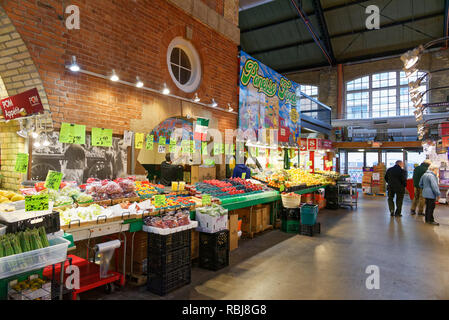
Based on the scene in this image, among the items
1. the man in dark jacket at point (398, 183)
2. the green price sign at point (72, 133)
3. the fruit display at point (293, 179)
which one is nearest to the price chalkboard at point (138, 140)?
the green price sign at point (72, 133)

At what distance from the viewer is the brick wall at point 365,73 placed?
1633cm

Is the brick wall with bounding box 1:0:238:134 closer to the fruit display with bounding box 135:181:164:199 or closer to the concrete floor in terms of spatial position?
the fruit display with bounding box 135:181:164:199

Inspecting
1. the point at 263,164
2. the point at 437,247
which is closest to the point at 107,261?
the point at 437,247

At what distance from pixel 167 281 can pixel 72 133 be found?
2.56m

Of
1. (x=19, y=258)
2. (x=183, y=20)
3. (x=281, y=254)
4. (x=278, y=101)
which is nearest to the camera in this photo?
→ (x=19, y=258)

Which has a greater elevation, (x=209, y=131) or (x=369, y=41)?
(x=369, y=41)

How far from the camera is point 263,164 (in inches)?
395

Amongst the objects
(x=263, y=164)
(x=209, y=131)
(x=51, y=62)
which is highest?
(x=51, y=62)

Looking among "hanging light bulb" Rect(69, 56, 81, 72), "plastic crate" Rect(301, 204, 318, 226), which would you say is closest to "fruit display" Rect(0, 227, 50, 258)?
"hanging light bulb" Rect(69, 56, 81, 72)

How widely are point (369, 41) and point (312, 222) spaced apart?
1518cm

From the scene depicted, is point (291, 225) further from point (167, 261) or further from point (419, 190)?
point (419, 190)

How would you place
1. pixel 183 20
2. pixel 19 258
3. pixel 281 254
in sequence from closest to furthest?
pixel 19 258 < pixel 281 254 < pixel 183 20

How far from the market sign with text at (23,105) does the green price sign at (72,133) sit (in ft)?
2.10
